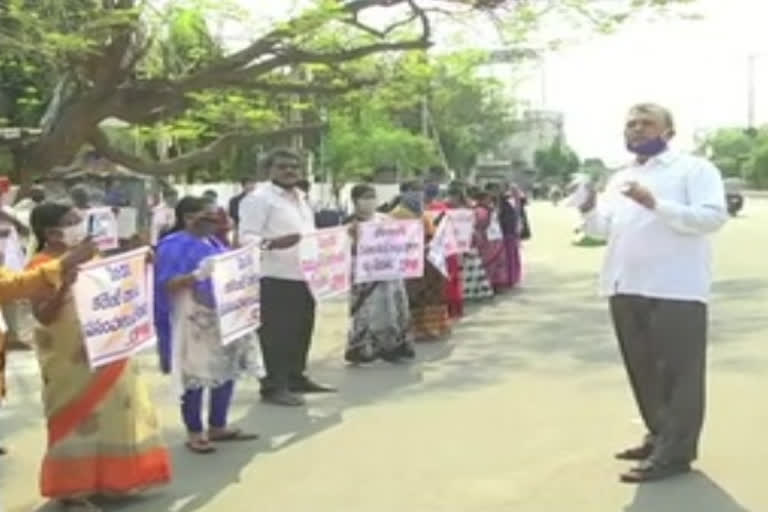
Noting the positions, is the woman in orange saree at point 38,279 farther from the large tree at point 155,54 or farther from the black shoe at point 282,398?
the large tree at point 155,54

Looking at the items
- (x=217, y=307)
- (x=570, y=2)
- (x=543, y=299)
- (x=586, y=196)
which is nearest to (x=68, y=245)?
(x=217, y=307)

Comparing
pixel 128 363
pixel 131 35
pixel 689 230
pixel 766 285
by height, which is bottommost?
pixel 766 285

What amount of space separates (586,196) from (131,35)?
10189mm

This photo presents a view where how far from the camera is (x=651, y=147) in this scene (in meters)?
6.45

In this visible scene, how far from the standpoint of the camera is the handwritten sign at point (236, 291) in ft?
23.7

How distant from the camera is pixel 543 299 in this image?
16.9 meters

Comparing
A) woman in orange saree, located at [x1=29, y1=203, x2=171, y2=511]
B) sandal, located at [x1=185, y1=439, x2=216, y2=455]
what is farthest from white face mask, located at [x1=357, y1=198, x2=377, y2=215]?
woman in orange saree, located at [x1=29, y1=203, x2=171, y2=511]

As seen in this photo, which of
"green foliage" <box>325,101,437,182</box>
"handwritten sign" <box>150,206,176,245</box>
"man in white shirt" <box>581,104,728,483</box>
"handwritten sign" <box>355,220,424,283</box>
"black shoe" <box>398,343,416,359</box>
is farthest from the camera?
"green foliage" <box>325,101,437,182</box>

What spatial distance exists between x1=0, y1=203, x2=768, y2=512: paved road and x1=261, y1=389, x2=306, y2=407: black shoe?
119 millimetres

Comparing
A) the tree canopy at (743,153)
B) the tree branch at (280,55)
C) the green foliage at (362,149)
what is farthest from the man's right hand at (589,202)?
the tree canopy at (743,153)

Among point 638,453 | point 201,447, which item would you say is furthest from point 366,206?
point 638,453

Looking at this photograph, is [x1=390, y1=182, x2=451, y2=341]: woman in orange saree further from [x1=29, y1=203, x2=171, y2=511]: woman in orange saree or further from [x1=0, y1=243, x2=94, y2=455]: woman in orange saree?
[x1=0, y1=243, x2=94, y2=455]: woman in orange saree

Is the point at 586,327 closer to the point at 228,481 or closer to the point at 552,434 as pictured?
the point at 552,434

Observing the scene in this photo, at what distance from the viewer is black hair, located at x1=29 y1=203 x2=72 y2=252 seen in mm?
5930
